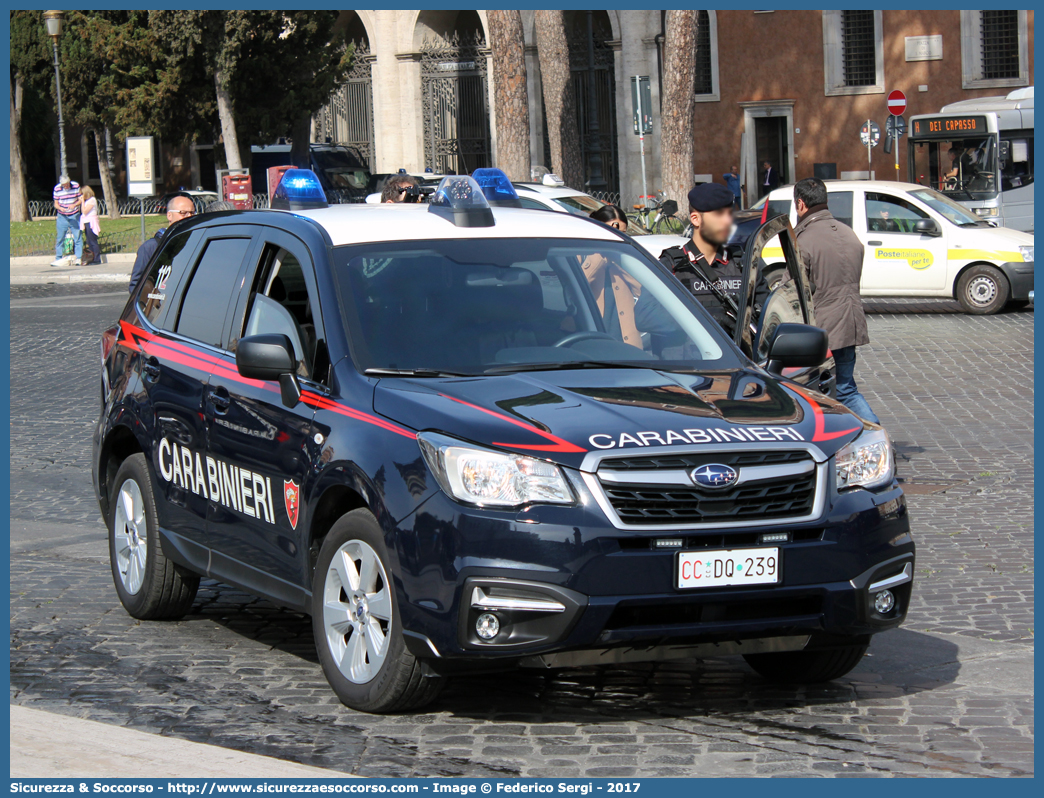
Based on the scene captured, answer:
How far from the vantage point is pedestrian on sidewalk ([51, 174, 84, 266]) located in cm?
3117

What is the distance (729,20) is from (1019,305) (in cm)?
2963

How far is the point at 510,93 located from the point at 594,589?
27.1m

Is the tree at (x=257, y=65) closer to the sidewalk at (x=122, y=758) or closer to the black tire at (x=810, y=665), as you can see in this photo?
the black tire at (x=810, y=665)

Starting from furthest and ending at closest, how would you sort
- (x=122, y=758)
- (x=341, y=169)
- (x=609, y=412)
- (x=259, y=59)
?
(x=259, y=59), (x=341, y=169), (x=609, y=412), (x=122, y=758)

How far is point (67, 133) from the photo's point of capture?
224ft

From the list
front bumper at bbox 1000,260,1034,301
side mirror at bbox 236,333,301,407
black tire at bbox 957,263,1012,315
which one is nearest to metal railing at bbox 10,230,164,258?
black tire at bbox 957,263,1012,315

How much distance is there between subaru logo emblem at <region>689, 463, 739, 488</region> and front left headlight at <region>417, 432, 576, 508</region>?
15.0 inches

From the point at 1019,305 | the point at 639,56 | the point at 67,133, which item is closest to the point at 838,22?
the point at 639,56

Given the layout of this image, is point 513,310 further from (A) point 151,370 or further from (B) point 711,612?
(A) point 151,370

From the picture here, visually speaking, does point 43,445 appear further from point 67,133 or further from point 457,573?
point 67,133

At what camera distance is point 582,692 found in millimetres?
5570

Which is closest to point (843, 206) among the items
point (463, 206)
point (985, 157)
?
point (985, 157)

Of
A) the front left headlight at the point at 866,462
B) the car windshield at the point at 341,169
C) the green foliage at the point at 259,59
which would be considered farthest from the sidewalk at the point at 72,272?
the front left headlight at the point at 866,462

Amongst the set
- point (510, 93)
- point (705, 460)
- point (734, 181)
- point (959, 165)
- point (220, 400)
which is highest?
point (510, 93)
